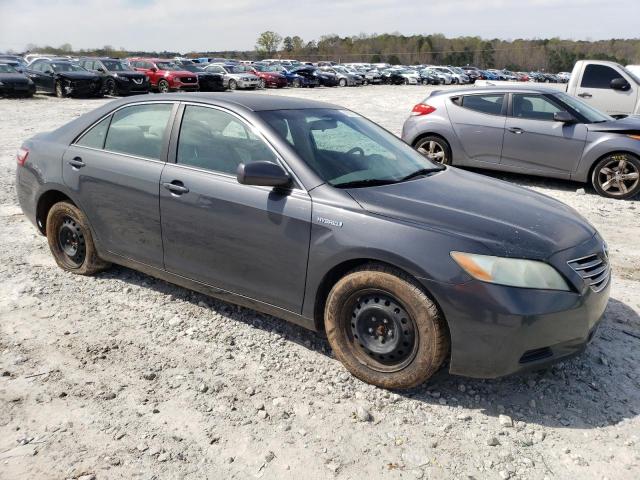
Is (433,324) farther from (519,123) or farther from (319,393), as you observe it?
(519,123)

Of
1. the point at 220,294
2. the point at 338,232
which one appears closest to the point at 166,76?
the point at 220,294

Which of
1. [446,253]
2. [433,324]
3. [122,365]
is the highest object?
[446,253]

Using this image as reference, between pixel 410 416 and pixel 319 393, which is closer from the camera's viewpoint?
pixel 410 416

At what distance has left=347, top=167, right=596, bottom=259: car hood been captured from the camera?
9.59 ft

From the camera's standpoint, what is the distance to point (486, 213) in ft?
10.4

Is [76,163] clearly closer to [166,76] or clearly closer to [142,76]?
[142,76]

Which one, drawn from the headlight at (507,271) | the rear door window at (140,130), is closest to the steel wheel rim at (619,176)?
the headlight at (507,271)

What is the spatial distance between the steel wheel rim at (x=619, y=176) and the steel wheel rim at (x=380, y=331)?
19.9ft

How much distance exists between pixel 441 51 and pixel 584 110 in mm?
123916

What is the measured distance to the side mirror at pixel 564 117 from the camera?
7938 millimetres

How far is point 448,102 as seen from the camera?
8.98m

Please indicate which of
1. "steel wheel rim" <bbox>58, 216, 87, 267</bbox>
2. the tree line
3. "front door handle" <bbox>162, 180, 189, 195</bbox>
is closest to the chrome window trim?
"front door handle" <bbox>162, 180, 189, 195</bbox>

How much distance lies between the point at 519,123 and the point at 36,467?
7.69 metres

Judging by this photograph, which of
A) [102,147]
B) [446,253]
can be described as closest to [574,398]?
[446,253]
